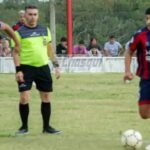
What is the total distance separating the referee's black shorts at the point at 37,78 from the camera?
10.9 metres

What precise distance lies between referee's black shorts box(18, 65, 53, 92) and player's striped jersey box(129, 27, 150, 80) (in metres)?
1.84

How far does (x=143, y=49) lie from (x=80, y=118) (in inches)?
154

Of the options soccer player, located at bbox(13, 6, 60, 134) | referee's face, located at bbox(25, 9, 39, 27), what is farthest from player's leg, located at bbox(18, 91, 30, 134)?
referee's face, located at bbox(25, 9, 39, 27)

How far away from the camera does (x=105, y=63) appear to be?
30.7m

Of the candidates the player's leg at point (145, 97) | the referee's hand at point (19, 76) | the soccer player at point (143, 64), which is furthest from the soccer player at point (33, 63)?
the player's leg at point (145, 97)

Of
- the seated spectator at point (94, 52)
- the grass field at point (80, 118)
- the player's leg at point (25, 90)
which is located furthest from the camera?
the seated spectator at point (94, 52)

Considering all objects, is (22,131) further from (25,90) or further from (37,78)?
(37,78)

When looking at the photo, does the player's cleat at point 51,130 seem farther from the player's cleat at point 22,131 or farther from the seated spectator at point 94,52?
the seated spectator at point 94,52

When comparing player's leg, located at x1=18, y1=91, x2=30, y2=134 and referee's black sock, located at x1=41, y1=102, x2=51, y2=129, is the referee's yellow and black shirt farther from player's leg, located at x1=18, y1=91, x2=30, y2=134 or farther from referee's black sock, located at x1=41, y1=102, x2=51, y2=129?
referee's black sock, located at x1=41, y1=102, x2=51, y2=129

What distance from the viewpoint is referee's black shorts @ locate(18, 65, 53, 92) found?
10.9 m

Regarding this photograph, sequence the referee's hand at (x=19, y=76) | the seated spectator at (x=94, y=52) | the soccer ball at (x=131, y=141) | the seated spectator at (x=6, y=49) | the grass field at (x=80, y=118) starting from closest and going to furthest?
the soccer ball at (x=131, y=141) → the grass field at (x=80, y=118) → the referee's hand at (x=19, y=76) → the seated spectator at (x=6, y=49) → the seated spectator at (x=94, y=52)

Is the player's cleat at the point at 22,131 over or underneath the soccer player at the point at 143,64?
underneath

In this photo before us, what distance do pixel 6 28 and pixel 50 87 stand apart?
1.82m

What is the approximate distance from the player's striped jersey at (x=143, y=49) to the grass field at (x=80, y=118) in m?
0.98
